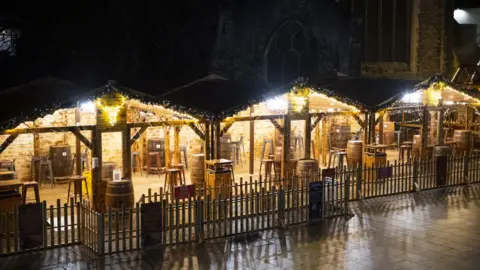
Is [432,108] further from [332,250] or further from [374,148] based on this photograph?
[332,250]

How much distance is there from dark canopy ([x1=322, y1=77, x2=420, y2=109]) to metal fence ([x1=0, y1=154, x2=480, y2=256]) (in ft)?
8.83

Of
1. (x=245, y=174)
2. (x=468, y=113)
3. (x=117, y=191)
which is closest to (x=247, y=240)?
(x=117, y=191)

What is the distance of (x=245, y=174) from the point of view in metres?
20.7

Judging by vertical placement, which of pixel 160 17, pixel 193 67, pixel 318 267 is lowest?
pixel 318 267

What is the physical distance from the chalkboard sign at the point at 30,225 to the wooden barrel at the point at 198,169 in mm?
5551

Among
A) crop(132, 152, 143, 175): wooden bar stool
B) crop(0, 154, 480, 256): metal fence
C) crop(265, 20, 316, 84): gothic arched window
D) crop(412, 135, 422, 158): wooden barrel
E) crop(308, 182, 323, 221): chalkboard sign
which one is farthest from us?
crop(265, 20, 316, 84): gothic arched window

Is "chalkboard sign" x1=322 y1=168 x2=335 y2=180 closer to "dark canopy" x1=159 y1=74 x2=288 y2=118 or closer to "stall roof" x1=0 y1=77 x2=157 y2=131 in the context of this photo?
"dark canopy" x1=159 y1=74 x2=288 y2=118

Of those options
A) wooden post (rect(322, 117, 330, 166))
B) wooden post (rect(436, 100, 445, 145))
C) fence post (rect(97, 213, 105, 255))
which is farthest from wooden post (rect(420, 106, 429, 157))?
fence post (rect(97, 213, 105, 255))

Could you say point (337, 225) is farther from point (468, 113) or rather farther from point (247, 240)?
point (468, 113)

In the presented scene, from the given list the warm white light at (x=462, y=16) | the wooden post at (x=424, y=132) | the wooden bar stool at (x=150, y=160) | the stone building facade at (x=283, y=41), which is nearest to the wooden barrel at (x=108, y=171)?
the wooden bar stool at (x=150, y=160)

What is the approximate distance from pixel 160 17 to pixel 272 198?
12.0 m

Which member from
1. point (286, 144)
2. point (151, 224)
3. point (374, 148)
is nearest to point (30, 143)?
point (286, 144)

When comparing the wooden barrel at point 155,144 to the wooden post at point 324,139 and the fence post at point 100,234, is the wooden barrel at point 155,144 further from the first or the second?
the fence post at point 100,234

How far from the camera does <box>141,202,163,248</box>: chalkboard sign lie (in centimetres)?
1208
